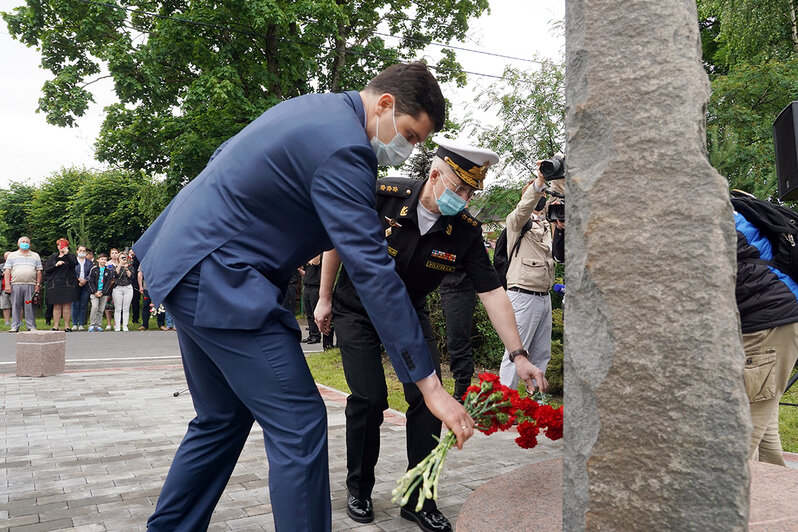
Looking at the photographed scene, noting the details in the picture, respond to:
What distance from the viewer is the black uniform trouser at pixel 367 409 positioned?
3.33 metres

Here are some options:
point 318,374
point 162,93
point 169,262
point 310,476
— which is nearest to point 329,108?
point 169,262

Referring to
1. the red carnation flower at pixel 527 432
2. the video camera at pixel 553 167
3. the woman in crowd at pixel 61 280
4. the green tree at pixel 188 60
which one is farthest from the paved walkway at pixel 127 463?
the green tree at pixel 188 60

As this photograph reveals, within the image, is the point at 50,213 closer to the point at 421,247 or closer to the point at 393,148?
the point at 421,247

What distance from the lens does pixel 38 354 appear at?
806 cm

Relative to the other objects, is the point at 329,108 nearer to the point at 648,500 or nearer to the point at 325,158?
the point at 325,158

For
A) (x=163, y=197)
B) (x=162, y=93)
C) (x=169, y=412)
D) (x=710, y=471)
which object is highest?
(x=162, y=93)

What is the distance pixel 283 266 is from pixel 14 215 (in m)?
39.7

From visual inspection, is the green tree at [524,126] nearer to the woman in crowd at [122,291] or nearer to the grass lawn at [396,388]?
the grass lawn at [396,388]

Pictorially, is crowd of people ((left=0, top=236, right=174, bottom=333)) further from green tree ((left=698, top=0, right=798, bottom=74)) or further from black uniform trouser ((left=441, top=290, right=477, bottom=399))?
green tree ((left=698, top=0, right=798, bottom=74))

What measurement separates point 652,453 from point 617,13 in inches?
47.1

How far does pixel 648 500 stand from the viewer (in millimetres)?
1616

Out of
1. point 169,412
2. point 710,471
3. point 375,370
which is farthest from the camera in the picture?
point 169,412

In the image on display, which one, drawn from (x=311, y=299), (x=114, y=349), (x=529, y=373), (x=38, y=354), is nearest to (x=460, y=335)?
(x=529, y=373)

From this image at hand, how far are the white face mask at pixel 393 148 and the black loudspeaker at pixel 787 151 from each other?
118 inches
